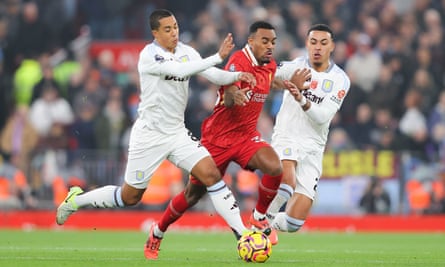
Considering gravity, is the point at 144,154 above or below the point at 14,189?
above

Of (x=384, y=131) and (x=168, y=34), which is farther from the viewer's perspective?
(x=384, y=131)

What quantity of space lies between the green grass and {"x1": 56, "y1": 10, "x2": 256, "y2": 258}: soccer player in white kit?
2.29 feet

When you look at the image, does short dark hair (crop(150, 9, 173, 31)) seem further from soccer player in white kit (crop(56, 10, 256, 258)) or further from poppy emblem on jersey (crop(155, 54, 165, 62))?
poppy emblem on jersey (crop(155, 54, 165, 62))

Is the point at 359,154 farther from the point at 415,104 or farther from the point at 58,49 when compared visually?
the point at 58,49

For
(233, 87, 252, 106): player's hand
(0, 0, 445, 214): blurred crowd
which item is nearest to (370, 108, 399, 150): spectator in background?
(0, 0, 445, 214): blurred crowd

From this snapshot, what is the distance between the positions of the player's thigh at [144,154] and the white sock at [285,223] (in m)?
1.77

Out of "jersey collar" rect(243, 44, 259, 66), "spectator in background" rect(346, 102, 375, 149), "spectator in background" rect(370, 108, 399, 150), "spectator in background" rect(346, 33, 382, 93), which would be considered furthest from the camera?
"spectator in background" rect(346, 33, 382, 93)

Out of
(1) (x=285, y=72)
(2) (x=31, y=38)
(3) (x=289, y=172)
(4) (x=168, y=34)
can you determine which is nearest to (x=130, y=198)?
(4) (x=168, y=34)

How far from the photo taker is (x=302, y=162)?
13.5 m

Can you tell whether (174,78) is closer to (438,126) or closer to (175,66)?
(175,66)

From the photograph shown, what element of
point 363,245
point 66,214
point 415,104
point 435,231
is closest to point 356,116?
point 415,104

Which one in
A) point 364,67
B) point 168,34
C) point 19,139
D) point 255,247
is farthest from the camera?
point 364,67

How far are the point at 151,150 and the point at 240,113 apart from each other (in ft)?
3.52

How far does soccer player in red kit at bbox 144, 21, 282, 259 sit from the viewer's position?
1257 cm
